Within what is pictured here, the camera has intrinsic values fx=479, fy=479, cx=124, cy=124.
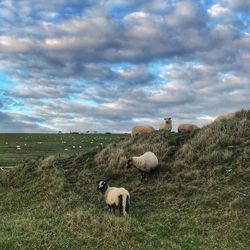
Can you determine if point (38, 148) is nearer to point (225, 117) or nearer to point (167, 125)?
point (167, 125)

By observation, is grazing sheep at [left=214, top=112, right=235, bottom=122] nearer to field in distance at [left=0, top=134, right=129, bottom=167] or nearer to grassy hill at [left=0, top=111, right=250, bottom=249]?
grassy hill at [left=0, top=111, right=250, bottom=249]

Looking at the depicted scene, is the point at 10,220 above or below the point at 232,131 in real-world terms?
below

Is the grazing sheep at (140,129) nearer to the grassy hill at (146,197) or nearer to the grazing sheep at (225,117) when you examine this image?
the grassy hill at (146,197)

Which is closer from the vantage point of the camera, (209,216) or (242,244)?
(242,244)

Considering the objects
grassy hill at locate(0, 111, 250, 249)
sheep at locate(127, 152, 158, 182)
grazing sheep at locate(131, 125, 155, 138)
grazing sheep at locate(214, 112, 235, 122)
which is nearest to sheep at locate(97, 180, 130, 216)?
→ grassy hill at locate(0, 111, 250, 249)

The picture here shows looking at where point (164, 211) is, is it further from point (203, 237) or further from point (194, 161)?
point (194, 161)

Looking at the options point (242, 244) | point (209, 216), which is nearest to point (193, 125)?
point (209, 216)

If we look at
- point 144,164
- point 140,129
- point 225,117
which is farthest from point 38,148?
point 144,164

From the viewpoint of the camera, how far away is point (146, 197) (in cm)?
1981

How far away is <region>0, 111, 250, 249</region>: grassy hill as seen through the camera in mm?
13711

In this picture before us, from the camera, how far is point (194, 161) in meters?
22.9

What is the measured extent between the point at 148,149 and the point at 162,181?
4809 mm

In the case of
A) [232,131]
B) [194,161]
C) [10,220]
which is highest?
[232,131]

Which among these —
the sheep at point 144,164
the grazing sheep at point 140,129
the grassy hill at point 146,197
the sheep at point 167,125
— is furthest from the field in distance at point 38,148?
the sheep at point 144,164
